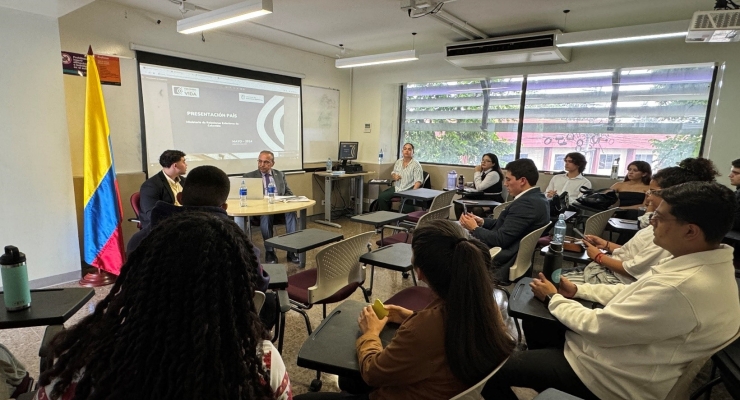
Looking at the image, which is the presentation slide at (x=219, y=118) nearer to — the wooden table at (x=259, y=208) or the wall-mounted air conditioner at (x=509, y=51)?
the wooden table at (x=259, y=208)

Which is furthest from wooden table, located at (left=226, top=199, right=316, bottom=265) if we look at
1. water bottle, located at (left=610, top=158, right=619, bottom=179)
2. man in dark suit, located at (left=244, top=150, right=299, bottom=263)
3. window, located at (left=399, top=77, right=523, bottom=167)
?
water bottle, located at (left=610, top=158, right=619, bottom=179)

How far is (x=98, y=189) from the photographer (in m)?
3.49

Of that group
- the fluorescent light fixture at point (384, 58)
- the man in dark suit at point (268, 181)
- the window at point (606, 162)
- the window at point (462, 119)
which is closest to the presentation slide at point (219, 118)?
the man in dark suit at point (268, 181)

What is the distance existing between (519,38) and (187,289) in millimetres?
4834

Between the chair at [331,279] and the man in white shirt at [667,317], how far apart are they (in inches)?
46.4

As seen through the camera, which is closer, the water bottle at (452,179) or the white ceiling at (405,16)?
the white ceiling at (405,16)

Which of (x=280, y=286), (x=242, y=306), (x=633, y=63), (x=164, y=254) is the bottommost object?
(x=280, y=286)

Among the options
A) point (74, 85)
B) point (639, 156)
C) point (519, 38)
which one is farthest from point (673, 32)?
point (74, 85)

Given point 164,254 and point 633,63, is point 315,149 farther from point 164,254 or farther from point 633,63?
point 164,254

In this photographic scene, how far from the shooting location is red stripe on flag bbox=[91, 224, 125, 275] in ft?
11.5

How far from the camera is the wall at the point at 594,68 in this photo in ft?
13.8

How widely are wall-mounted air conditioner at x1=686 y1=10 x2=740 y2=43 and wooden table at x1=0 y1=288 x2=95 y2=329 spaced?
4630 mm

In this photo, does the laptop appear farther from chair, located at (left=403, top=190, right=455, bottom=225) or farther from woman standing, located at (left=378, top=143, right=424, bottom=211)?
woman standing, located at (left=378, top=143, right=424, bottom=211)

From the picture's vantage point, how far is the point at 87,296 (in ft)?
5.01
